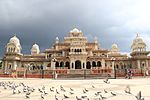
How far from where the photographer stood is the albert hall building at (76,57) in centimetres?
5660

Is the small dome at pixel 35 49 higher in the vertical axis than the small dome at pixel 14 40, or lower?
lower

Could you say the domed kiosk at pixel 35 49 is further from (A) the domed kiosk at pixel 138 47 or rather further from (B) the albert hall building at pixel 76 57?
(A) the domed kiosk at pixel 138 47

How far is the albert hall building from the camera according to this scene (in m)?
56.6

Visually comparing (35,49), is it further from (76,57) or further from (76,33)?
(76,57)

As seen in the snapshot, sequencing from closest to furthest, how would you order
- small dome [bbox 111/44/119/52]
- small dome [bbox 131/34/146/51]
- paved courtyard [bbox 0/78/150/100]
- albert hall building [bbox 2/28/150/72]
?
paved courtyard [bbox 0/78/150/100], albert hall building [bbox 2/28/150/72], small dome [bbox 131/34/146/51], small dome [bbox 111/44/119/52]

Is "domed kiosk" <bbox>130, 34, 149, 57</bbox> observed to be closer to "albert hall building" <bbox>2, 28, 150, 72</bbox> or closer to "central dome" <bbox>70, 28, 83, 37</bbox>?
"albert hall building" <bbox>2, 28, 150, 72</bbox>

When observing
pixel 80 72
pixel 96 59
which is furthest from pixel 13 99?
pixel 96 59

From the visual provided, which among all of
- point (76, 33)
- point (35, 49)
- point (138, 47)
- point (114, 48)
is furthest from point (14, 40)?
point (138, 47)

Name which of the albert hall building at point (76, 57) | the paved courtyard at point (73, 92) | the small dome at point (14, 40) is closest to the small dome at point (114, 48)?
the albert hall building at point (76, 57)

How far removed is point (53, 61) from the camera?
53.8m

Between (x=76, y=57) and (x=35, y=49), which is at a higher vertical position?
(x=35, y=49)

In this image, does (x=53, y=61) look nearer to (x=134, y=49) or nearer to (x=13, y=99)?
(x=134, y=49)

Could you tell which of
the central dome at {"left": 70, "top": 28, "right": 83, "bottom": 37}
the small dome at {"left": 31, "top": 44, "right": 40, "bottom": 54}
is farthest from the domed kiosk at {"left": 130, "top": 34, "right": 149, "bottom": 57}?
the small dome at {"left": 31, "top": 44, "right": 40, "bottom": 54}

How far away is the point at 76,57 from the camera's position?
56.0m
